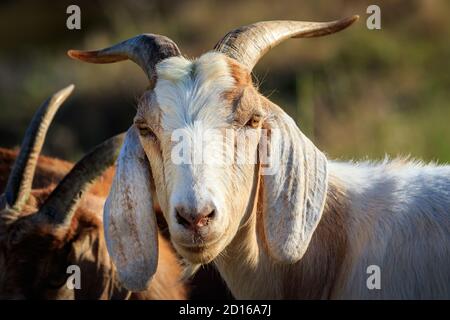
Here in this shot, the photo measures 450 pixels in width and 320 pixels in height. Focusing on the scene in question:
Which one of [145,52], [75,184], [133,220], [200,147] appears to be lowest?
[133,220]

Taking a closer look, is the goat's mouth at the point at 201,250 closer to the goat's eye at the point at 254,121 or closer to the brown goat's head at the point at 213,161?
the brown goat's head at the point at 213,161

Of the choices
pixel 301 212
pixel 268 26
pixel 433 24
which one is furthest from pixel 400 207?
pixel 433 24

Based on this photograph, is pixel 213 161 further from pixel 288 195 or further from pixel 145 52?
pixel 145 52

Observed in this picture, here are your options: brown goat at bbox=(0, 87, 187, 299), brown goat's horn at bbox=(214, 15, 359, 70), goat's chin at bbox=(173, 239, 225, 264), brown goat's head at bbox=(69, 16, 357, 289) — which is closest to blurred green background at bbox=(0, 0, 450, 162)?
brown goat at bbox=(0, 87, 187, 299)

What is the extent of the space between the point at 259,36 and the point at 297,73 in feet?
39.9

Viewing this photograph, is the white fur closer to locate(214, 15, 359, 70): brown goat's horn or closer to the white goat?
the white goat

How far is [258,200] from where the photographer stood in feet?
18.4

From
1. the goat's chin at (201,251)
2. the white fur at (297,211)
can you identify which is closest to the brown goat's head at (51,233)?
the white fur at (297,211)

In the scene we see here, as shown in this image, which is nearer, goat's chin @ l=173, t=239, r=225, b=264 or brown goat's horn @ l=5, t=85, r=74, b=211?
goat's chin @ l=173, t=239, r=225, b=264

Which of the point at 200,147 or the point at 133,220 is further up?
the point at 200,147

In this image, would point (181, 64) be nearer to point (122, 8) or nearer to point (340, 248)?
point (340, 248)

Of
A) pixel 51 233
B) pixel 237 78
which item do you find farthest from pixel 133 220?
pixel 51 233

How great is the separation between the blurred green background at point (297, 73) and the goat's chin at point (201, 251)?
7.08m

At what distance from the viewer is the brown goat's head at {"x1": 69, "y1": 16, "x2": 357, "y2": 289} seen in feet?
16.7
